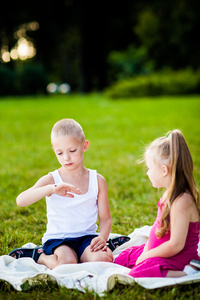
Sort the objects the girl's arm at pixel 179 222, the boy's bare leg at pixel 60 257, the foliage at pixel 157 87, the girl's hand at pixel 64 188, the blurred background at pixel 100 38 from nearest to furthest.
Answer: the girl's arm at pixel 179 222
the girl's hand at pixel 64 188
the boy's bare leg at pixel 60 257
the foliage at pixel 157 87
the blurred background at pixel 100 38

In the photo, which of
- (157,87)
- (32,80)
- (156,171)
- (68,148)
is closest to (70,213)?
(68,148)

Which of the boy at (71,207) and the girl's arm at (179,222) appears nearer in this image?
the girl's arm at (179,222)

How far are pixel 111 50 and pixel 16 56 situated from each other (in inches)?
381

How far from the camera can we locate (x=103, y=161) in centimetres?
629

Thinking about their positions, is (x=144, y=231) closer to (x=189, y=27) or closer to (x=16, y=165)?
(x=16, y=165)

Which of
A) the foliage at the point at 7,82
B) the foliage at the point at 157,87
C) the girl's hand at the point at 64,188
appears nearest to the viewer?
the girl's hand at the point at 64,188

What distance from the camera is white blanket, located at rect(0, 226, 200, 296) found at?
231 centimetres

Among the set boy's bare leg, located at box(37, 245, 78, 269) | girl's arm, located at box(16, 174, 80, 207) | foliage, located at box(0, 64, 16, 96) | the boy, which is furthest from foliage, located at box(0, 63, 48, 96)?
boy's bare leg, located at box(37, 245, 78, 269)

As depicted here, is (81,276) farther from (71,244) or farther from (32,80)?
(32,80)

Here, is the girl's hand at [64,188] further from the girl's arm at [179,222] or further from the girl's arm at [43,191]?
the girl's arm at [179,222]

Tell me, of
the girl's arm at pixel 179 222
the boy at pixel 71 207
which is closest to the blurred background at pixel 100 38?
the boy at pixel 71 207

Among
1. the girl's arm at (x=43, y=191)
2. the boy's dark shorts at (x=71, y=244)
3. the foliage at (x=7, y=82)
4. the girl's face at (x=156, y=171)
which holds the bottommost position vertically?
the boy's dark shorts at (x=71, y=244)

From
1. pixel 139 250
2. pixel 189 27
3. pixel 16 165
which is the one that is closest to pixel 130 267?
pixel 139 250

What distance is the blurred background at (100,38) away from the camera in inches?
987
